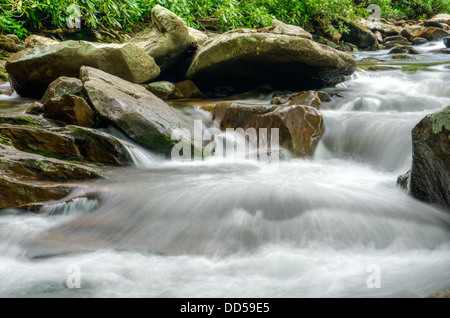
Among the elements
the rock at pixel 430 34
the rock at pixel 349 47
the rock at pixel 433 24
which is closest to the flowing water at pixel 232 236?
the rock at pixel 349 47

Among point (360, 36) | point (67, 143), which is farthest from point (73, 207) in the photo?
point (360, 36)

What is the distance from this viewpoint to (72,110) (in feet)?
14.1

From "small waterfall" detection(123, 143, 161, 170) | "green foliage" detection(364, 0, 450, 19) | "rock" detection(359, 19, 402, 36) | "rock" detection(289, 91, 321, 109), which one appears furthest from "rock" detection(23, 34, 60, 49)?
"green foliage" detection(364, 0, 450, 19)

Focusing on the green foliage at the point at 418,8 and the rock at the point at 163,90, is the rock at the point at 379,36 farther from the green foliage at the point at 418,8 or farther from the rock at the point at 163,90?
the rock at the point at 163,90

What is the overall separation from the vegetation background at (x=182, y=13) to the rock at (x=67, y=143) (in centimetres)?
500

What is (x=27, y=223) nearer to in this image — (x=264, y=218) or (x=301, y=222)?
(x=264, y=218)

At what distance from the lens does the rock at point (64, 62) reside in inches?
231

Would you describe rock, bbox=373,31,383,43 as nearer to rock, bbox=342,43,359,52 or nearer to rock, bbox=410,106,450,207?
rock, bbox=342,43,359,52

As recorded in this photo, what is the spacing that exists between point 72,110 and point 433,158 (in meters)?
3.93

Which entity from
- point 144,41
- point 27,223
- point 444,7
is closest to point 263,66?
point 144,41

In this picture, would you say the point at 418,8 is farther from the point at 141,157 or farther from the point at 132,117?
the point at 141,157

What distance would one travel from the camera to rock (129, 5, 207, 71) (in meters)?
7.02

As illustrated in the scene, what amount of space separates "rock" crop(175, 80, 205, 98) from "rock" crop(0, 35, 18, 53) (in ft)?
12.6

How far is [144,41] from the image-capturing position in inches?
288
